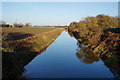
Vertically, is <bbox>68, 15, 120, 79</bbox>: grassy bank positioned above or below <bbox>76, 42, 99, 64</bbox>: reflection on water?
above

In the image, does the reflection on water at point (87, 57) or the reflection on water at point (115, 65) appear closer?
the reflection on water at point (115, 65)

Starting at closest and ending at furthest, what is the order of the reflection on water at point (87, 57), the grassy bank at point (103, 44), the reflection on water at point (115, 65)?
the reflection on water at point (115, 65)
the grassy bank at point (103, 44)
the reflection on water at point (87, 57)

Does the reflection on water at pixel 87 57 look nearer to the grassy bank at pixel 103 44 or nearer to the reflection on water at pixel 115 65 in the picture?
the grassy bank at pixel 103 44

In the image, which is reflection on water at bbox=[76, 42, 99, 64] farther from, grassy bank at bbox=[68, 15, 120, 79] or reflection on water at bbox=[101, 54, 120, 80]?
reflection on water at bbox=[101, 54, 120, 80]

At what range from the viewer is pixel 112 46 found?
9.80 metres

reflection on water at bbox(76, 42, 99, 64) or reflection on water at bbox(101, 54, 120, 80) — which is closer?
reflection on water at bbox(101, 54, 120, 80)

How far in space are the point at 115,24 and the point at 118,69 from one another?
603 inches

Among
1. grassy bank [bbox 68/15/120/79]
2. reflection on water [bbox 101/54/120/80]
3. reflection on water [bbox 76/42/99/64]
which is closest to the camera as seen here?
reflection on water [bbox 101/54/120/80]

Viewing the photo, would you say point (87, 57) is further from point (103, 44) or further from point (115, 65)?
point (115, 65)

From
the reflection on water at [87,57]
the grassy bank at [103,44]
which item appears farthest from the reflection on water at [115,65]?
the reflection on water at [87,57]

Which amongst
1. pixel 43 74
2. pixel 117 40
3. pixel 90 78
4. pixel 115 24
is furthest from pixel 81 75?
pixel 115 24

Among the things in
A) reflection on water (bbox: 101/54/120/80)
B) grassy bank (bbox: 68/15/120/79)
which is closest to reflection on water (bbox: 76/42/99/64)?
grassy bank (bbox: 68/15/120/79)

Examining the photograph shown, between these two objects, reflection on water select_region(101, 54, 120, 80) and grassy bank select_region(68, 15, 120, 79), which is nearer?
reflection on water select_region(101, 54, 120, 80)

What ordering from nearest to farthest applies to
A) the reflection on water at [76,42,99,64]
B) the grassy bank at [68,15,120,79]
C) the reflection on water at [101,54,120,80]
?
the reflection on water at [101,54,120,80] < the grassy bank at [68,15,120,79] < the reflection on water at [76,42,99,64]
